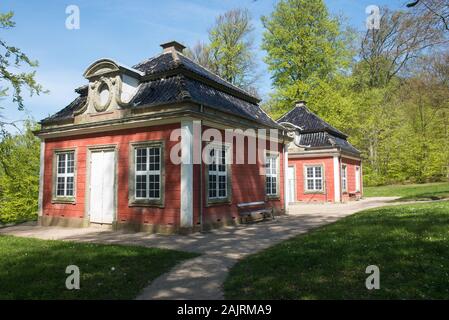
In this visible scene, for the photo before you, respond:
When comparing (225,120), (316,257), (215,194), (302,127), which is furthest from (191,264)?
(302,127)

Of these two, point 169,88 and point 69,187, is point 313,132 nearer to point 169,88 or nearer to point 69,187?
point 169,88

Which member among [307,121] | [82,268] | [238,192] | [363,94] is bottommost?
[82,268]

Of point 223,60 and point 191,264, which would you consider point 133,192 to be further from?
point 223,60

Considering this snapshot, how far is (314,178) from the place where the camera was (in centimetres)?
2570

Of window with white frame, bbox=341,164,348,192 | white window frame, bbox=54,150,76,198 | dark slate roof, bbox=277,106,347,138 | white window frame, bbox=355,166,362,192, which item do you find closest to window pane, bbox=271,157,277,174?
white window frame, bbox=54,150,76,198

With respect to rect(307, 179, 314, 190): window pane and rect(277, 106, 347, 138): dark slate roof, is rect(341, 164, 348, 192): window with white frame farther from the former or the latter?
rect(277, 106, 347, 138): dark slate roof

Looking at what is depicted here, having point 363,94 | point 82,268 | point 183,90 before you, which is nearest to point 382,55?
point 363,94

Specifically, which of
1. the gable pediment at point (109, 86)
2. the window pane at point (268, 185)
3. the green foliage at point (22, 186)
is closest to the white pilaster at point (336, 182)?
the window pane at point (268, 185)

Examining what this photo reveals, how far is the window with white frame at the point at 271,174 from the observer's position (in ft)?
57.0

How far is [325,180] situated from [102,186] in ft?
51.8

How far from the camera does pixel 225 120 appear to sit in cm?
1359

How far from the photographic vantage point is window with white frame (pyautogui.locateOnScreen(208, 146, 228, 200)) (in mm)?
13305

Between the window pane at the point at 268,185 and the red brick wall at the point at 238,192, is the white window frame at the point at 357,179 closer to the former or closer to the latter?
the red brick wall at the point at 238,192

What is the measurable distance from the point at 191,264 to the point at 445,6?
1240 centimetres
